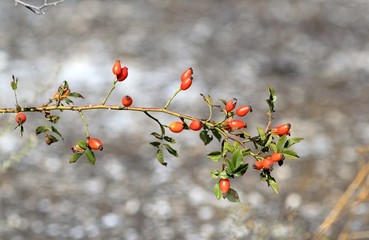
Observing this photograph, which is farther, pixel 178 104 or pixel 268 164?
pixel 178 104

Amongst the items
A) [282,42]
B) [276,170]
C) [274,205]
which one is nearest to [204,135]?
[274,205]

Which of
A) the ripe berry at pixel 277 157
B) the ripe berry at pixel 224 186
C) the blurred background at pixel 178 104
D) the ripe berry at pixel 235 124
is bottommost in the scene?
the ripe berry at pixel 224 186

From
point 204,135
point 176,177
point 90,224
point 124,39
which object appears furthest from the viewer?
point 124,39

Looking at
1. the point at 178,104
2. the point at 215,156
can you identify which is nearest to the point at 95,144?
the point at 215,156

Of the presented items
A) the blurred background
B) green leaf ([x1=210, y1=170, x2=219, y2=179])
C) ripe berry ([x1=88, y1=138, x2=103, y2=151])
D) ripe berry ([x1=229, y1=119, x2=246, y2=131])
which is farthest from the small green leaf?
the blurred background

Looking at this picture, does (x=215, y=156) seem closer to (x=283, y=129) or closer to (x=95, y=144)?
(x=283, y=129)

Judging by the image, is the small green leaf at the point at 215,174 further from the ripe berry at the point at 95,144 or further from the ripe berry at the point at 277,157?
the ripe berry at the point at 95,144

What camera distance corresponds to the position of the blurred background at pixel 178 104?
15.7ft

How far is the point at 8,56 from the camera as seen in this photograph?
6762 mm

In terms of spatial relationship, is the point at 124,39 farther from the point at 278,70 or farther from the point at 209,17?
the point at 278,70

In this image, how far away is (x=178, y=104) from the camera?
6406 millimetres

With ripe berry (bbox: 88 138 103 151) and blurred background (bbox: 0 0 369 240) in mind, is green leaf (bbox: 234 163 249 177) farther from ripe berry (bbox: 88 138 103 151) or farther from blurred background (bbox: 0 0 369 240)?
blurred background (bbox: 0 0 369 240)

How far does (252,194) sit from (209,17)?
2.93 metres

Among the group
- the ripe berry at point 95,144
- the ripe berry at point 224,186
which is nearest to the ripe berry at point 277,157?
the ripe berry at point 224,186
